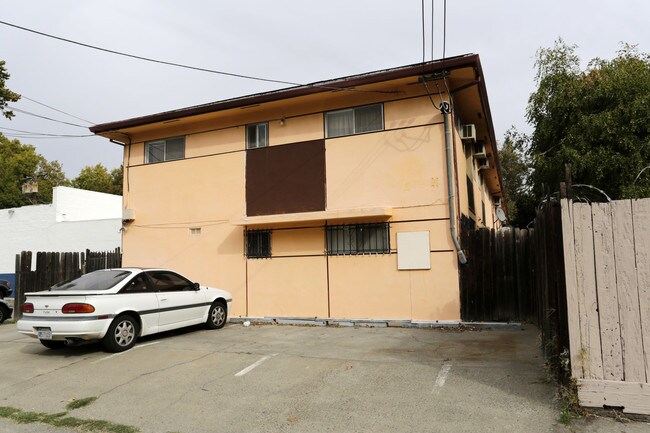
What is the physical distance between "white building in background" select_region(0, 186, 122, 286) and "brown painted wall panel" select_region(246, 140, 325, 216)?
13255 mm

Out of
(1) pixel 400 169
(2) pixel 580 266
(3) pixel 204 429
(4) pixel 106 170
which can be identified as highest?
(4) pixel 106 170

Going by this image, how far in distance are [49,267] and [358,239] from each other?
9.42 m

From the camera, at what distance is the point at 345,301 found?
1144 cm

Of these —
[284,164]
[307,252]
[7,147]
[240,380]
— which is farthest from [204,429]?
[7,147]

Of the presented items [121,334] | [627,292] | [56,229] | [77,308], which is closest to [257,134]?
[121,334]

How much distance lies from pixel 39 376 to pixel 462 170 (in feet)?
32.3

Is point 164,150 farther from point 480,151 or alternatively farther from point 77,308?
point 480,151

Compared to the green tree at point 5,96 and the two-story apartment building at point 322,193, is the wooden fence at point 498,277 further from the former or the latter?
the green tree at point 5,96

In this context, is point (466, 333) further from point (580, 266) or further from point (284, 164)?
point (284, 164)

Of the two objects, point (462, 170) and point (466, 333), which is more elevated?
point (462, 170)

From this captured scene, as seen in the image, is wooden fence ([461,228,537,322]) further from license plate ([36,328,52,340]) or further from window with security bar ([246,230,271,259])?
license plate ([36,328,52,340])

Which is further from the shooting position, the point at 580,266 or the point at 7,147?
the point at 7,147

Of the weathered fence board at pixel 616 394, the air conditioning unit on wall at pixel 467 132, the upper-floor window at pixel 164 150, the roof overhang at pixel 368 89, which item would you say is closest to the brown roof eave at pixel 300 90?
the roof overhang at pixel 368 89

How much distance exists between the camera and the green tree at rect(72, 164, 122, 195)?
46.3m
